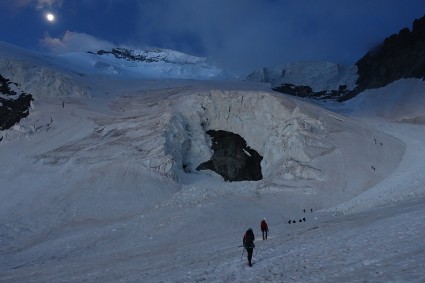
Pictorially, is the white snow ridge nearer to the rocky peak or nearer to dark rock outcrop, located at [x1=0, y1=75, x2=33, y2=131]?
dark rock outcrop, located at [x1=0, y1=75, x2=33, y2=131]

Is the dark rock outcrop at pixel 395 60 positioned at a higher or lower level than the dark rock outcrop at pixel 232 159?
higher

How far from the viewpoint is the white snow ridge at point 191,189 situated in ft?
49.8

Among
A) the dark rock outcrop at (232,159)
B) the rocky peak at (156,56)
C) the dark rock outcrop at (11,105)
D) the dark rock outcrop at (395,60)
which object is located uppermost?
the rocky peak at (156,56)

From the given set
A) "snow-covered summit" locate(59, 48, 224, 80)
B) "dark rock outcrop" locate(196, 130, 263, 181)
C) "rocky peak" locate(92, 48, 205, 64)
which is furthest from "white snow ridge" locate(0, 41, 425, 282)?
"rocky peak" locate(92, 48, 205, 64)

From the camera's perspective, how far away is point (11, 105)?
171 ft

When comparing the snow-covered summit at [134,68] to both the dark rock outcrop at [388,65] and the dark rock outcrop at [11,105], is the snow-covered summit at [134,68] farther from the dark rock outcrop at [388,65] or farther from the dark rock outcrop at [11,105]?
the dark rock outcrop at [388,65]

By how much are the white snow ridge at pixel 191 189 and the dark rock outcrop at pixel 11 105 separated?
42.0 inches

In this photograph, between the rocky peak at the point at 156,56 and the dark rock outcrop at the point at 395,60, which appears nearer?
the dark rock outcrop at the point at 395,60

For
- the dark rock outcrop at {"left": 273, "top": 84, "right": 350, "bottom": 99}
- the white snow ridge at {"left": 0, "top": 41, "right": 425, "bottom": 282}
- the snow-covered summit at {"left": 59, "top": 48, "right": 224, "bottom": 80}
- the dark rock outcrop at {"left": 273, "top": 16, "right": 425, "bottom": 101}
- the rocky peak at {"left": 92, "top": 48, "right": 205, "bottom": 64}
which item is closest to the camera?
the white snow ridge at {"left": 0, "top": 41, "right": 425, "bottom": 282}

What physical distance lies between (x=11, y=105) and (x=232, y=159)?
2733 cm

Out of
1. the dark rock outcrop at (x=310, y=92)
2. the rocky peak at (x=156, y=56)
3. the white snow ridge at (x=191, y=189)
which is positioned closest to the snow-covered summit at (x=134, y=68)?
the rocky peak at (x=156, y=56)

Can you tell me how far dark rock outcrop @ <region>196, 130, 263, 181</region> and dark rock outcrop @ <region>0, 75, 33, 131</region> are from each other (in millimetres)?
21769

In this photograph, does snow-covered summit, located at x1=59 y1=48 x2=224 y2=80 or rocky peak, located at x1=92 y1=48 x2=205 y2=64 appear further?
rocky peak, located at x1=92 y1=48 x2=205 y2=64

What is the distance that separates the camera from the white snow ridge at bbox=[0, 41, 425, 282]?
1519cm
